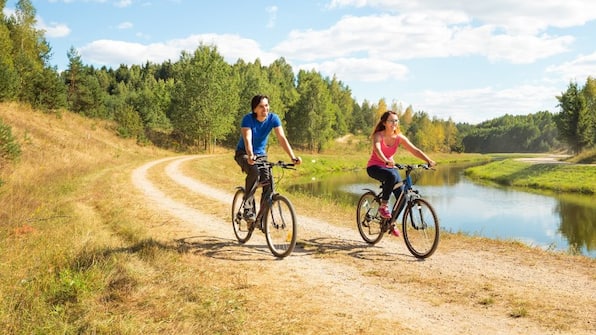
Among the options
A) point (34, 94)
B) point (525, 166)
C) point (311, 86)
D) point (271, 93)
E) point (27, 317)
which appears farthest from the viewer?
point (311, 86)

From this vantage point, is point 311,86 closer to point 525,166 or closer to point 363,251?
point 525,166

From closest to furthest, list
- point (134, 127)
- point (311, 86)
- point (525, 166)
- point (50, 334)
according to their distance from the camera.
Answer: point (50, 334) < point (134, 127) < point (525, 166) < point (311, 86)

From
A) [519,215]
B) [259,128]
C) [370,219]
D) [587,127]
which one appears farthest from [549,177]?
[259,128]

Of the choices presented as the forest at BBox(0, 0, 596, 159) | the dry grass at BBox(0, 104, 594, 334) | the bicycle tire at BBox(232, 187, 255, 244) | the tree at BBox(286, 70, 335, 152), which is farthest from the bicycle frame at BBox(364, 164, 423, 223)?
the tree at BBox(286, 70, 335, 152)

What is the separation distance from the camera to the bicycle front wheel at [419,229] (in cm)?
711

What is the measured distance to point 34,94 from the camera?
118 feet

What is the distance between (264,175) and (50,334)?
154 inches

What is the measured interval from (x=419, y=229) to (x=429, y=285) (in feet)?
5.28

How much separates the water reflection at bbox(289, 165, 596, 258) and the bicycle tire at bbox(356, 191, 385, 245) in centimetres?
455

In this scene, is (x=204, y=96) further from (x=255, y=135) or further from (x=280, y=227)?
(x=280, y=227)

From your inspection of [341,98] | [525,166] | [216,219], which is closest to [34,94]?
[216,219]

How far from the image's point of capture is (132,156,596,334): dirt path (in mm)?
4523

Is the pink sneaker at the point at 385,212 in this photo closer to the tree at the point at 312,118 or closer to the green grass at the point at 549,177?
the green grass at the point at 549,177

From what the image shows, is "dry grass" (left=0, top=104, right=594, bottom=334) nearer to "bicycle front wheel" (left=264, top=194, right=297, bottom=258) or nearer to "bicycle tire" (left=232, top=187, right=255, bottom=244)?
"bicycle tire" (left=232, top=187, right=255, bottom=244)
